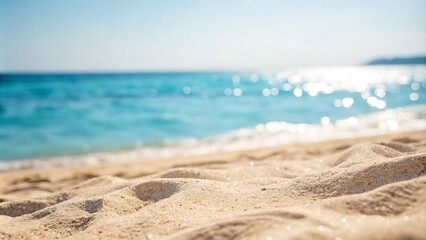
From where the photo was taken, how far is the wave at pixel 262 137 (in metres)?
6.14

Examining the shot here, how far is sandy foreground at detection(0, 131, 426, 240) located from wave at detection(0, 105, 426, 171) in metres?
→ 3.57

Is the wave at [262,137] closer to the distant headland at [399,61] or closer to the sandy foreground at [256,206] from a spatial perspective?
the sandy foreground at [256,206]

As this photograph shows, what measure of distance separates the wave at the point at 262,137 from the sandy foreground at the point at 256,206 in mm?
3571

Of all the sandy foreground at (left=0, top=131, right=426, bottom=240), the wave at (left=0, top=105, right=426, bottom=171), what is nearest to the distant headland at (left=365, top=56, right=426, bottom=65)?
the wave at (left=0, top=105, right=426, bottom=171)

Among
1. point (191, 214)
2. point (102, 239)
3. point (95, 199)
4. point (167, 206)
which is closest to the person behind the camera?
point (102, 239)

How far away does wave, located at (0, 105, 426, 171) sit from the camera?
6.14 meters

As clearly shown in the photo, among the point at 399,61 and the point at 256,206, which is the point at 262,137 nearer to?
the point at 256,206

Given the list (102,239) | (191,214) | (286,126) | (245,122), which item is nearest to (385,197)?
(191,214)

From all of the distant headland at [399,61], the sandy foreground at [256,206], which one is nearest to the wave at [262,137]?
the sandy foreground at [256,206]

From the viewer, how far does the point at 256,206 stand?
1.80 metres

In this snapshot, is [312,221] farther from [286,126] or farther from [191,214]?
[286,126]

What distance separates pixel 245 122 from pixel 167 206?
8520 mm

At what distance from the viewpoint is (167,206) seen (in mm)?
1870

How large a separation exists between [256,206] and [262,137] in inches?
245
